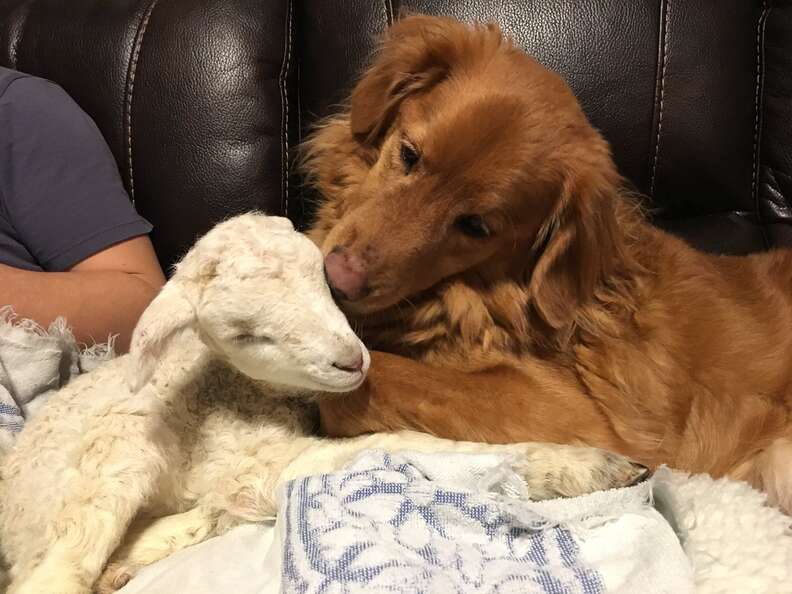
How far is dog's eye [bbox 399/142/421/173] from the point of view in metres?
1.30

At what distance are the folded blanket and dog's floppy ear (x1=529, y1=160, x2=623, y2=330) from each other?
1005 mm

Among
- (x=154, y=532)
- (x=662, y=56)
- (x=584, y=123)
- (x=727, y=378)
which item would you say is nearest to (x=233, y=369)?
(x=154, y=532)

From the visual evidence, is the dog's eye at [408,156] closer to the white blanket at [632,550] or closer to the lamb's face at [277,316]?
the lamb's face at [277,316]

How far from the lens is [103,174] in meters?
1.62

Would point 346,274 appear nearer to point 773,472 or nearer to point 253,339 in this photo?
point 253,339

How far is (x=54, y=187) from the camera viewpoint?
159cm

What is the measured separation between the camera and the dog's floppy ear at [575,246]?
129 centimetres

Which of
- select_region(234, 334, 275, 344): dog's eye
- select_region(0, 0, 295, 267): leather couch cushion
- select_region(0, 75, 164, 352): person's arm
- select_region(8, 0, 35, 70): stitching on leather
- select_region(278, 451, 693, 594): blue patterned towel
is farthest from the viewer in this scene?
select_region(8, 0, 35, 70): stitching on leather

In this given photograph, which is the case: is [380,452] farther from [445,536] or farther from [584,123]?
[584,123]

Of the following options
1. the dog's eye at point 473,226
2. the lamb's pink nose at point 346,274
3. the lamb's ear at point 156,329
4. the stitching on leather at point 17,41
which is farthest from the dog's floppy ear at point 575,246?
the stitching on leather at point 17,41

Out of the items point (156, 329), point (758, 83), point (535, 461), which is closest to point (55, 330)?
point (156, 329)

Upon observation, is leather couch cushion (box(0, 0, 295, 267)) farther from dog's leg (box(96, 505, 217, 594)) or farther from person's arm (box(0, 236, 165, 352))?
dog's leg (box(96, 505, 217, 594))

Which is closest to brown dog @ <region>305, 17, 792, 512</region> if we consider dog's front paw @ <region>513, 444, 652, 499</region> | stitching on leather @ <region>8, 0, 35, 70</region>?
dog's front paw @ <region>513, 444, 652, 499</region>

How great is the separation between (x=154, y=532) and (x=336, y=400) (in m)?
0.38
